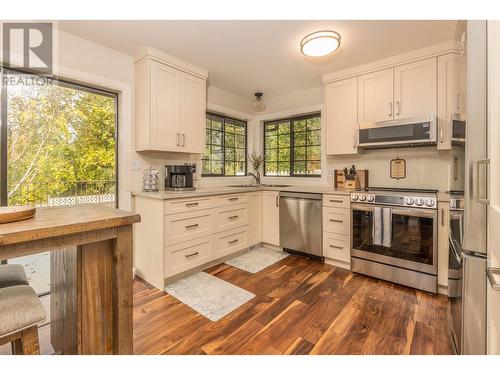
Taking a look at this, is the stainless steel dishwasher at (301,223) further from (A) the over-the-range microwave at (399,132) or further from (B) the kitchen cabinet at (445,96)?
(B) the kitchen cabinet at (445,96)

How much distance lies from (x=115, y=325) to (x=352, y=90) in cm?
324

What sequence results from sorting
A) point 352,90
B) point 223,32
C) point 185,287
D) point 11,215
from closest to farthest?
point 11,215, point 223,32, point 185,287, point 352,90

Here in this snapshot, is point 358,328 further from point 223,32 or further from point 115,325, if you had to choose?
point 223,32

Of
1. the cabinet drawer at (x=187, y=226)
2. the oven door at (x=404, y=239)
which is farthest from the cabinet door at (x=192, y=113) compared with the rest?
the oven door at (x=404, y=239)

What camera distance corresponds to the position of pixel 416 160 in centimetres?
279

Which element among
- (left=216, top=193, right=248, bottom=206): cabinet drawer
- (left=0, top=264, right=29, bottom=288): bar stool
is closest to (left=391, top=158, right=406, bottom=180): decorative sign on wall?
(left=216, top=193, right=248, bottom=206): cabinet drawer

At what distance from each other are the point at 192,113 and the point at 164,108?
1.26 feet

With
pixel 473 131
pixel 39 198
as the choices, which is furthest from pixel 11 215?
pixel 39 198

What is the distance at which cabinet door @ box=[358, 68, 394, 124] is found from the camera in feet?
8.86

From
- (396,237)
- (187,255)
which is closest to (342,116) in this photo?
(396,237)

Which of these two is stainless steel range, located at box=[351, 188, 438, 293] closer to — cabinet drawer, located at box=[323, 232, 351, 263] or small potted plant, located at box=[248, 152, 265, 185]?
cabinet drawer, located at box=[323, 232, 351, 263]

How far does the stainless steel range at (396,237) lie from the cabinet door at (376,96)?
0.97m

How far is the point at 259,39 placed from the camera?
7.59 feet

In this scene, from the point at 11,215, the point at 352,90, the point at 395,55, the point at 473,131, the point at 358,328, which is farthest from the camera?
the point at 352,90
